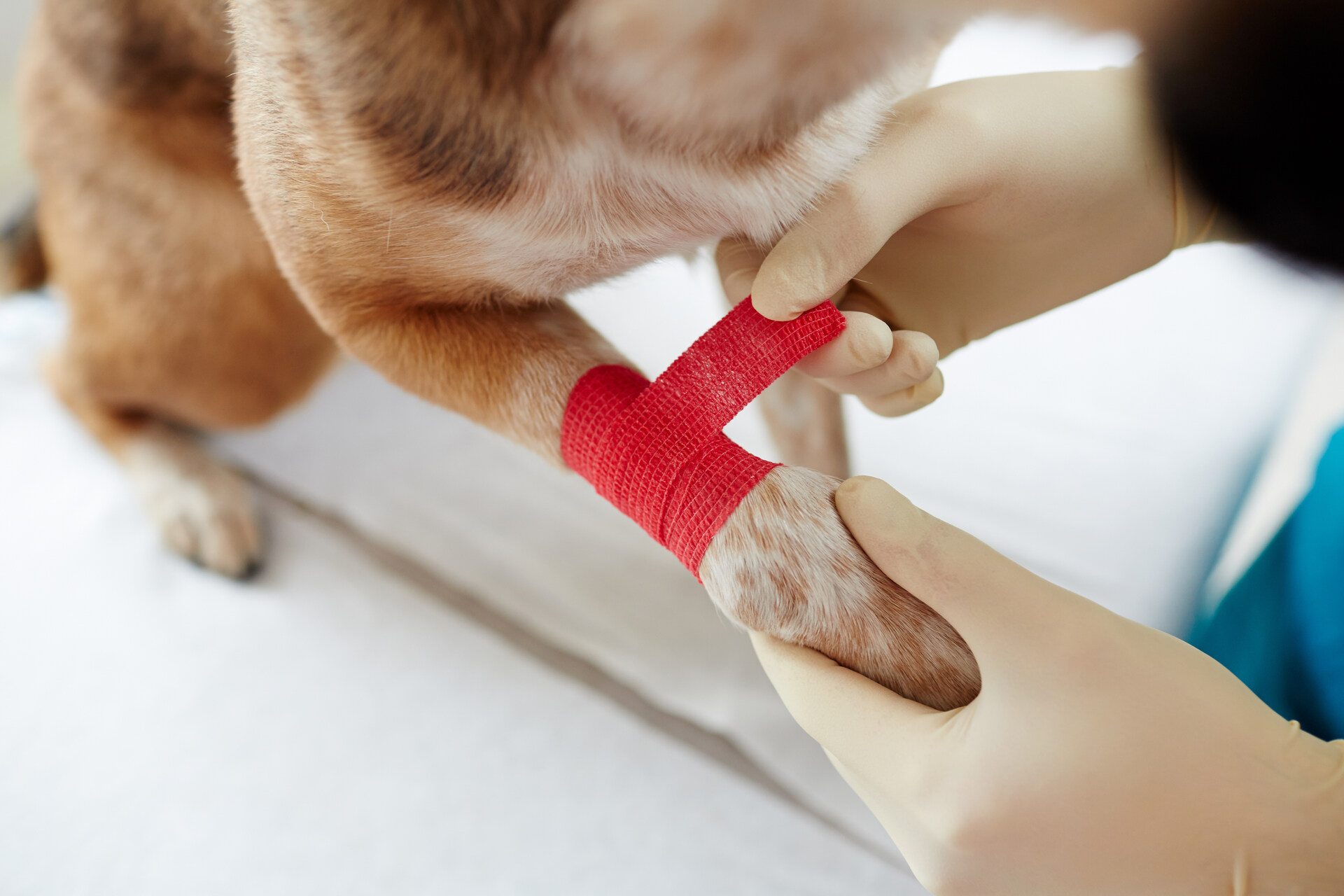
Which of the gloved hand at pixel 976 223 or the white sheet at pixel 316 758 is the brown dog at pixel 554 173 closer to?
the gloved hand at pixel 976 223

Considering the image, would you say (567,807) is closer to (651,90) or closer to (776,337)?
(776,337)

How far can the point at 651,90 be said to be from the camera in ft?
1.61

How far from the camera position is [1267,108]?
1.06 feet

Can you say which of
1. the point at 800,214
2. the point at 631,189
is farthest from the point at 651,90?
the point at 800,214

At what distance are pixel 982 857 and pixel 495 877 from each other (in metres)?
0.58

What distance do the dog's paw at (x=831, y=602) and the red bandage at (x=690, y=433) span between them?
0.02m

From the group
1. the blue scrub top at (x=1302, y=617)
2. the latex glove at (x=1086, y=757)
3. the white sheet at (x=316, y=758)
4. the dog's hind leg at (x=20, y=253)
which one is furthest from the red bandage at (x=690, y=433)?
the dog's hind leg at (x=20, y=253)

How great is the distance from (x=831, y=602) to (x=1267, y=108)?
1.21ft

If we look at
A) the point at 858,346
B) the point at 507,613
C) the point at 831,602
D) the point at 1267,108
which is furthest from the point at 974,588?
the point at 507,613

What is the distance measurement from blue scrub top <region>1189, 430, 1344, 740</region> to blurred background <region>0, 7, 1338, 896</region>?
0.10 m

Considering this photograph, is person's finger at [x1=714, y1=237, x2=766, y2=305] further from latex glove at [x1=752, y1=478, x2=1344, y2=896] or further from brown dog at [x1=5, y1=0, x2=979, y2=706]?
latex glove at [x1=752, y1=478, x2=1344, y2=896]

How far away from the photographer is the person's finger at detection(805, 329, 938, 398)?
0.67 m

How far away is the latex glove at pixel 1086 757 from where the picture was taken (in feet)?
1.67

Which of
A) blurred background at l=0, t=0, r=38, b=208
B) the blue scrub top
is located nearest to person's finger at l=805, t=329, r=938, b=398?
the blue scrub top
